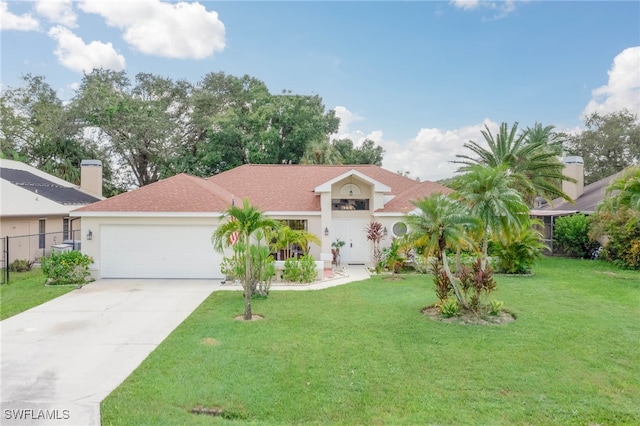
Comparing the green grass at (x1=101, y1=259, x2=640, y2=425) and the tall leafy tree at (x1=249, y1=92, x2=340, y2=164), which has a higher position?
the tall leafy tree at (x1=249, y1=92, x2=340, y2=164)

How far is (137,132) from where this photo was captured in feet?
106

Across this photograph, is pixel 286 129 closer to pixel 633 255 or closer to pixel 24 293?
pixel 24 293

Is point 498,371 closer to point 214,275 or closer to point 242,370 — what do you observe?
point 242,370

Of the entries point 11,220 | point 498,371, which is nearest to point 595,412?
point 498,371

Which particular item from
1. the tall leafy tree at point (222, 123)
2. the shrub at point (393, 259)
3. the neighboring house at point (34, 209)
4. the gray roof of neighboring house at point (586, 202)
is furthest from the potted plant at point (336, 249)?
the tall leafy tree at point (222, 123)

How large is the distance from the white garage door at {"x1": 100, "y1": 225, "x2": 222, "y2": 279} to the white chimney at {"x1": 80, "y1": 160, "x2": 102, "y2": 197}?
52.3ft

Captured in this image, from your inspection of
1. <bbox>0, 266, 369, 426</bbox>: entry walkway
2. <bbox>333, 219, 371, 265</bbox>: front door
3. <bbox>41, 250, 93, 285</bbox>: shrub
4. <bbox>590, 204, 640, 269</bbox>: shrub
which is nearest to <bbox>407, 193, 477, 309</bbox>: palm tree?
<bbox>0, 266, 369, 426</bbox>: entry walkway

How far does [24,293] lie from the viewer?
12.8 metres

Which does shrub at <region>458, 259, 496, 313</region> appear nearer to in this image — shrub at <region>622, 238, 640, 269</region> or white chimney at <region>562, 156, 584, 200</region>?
shrub at <region>622, 238, 640, 269</region>

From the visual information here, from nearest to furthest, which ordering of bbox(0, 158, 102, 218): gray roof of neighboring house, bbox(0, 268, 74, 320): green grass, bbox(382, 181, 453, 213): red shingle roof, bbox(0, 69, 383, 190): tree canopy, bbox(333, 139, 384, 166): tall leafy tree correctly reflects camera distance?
bbox(0, 268, 74, 320): green grass → bbox(0, 158, 102, 218): gray roof of neighboring house → bbox(382, 181, 453, 213): red shingle roof → bbox(0, 69, 383, 190): tree canopy → bbox(333, 139, 384, 166): tall leafy tree

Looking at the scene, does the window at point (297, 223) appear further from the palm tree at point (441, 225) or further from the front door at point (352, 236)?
the palm tree at point (441, 225)

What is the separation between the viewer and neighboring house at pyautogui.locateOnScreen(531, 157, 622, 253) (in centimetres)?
2369

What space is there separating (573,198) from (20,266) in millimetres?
34419

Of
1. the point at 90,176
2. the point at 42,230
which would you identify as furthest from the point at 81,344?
the point at 90,176
